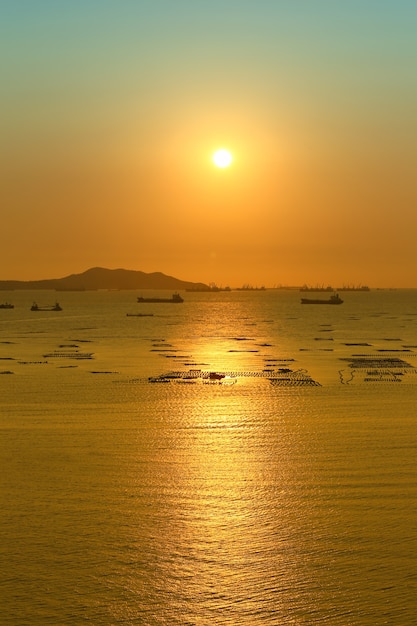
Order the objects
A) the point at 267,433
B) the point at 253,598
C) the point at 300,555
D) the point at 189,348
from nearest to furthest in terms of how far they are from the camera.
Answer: the point at 253,598 → the point at 300,555 → the point at 267,433 → the point at 189,348

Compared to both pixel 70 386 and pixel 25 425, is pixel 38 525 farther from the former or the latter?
pixel 70 386

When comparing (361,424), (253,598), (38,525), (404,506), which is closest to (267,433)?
(361,424)

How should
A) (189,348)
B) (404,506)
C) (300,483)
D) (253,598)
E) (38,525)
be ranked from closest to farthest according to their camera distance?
(253,598) < (38,525) < (404,506) < (300,483) < (189,348)

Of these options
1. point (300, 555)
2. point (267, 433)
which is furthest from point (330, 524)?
point (267, 433)

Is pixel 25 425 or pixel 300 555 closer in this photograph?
pixel 300 555

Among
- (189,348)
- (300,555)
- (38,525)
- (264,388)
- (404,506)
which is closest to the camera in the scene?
(300,555)

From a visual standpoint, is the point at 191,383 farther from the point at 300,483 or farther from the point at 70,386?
the point at 300,483
